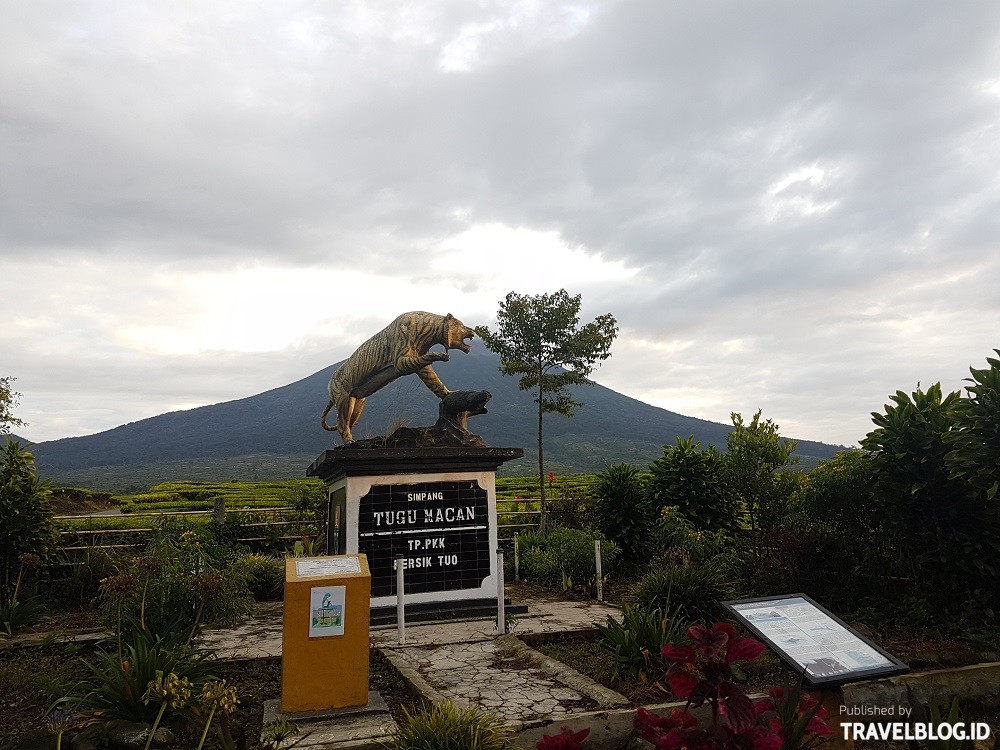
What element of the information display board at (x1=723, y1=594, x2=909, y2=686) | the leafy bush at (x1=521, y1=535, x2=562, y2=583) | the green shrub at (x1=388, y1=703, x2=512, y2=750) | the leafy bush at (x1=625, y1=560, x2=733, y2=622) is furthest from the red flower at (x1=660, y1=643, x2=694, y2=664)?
the leafy bush at (x1=521, y1=535, x2=562, y2=583)

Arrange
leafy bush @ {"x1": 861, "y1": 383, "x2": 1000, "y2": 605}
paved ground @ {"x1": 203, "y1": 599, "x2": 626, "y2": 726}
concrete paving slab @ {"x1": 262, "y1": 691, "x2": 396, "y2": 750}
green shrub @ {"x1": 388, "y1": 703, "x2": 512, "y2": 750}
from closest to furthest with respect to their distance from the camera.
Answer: green shrub @ {"x1": 388, "y1": 703, "x2": 512, "y2": 750}
concrete paving slab @ {"x1": 262, "y1": 691, "x2": 396, "y2": 750}
paved ground @ {"x1": 203, "y1": 599, "x2": 626, "y2": 726}
leafy bush @ {"x1": 861, "y1": 383, "x2": 1000, "y2": 605}

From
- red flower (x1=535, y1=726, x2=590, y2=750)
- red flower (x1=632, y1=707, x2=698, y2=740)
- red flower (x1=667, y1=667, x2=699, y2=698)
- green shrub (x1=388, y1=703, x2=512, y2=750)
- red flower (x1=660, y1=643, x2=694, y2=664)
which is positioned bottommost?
green shrub (x1=388, y1=703, x2=512, y2=750)

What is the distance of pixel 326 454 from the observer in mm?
9367

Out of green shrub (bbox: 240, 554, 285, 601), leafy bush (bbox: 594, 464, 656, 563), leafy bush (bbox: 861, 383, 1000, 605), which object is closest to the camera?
leafy bush (bbox: 861, 383, 1000, 605)

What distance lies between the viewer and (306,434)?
376 ft

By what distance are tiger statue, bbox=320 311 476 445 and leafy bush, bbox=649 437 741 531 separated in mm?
4934

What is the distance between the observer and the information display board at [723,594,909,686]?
12.2 feet

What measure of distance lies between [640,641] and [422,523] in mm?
3834

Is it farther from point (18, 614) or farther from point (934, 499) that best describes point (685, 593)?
point (18, 614)

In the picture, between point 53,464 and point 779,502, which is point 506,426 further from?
point 779,502

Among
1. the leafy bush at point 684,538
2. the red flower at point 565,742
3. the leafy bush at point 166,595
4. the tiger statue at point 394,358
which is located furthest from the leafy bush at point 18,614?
the red flower at point 565,742

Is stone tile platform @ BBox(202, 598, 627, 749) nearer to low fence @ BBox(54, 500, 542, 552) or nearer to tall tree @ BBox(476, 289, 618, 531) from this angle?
low fence @ BBox(54, 500, 542, 552)

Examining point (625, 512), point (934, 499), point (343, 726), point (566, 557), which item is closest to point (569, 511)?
point (625, 512)

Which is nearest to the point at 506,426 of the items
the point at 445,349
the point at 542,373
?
the point at 542,373
